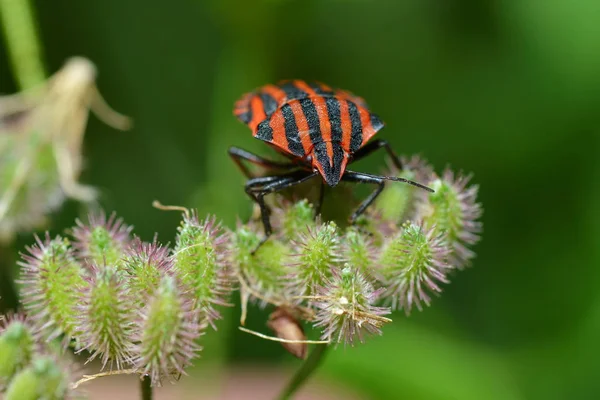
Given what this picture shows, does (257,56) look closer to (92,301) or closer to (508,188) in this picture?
(508,188)

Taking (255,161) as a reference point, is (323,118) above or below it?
above

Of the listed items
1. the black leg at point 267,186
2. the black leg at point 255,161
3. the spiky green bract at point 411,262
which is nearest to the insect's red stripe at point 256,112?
the black leg at point 255,161

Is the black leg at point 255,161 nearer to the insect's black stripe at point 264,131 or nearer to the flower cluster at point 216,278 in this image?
the insect's black stripe at point 264,131

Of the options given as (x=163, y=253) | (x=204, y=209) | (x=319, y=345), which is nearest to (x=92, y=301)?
(x=163, y=253)

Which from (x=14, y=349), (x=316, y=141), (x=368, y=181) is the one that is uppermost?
(x=316, y=141)

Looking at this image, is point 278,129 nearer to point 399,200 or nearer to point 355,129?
point 355,129

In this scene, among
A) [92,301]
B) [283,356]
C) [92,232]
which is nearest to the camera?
[92,301]

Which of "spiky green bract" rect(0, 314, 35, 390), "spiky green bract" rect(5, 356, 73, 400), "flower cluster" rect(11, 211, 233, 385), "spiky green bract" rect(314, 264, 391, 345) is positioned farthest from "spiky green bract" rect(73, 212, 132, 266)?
"spiky green bract" rect(314, 264, 391, 345)

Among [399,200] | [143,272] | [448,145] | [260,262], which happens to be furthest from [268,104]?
[448,145]
